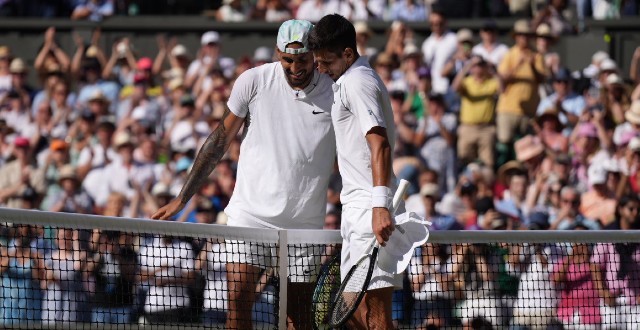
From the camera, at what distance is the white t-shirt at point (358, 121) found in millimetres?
6770

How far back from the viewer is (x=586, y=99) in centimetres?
1423

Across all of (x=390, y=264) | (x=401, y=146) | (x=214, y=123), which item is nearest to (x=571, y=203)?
(x=401, y=146)

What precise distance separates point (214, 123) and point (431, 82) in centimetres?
249

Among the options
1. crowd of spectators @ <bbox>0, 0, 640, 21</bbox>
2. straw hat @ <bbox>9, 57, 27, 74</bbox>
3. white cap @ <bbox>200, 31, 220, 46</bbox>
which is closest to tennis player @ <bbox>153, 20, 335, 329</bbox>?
crowd of spectators @ <bbox>0, 0, 640, 21</bbox>

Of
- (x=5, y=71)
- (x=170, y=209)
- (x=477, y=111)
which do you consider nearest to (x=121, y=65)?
(x=5, y=71)

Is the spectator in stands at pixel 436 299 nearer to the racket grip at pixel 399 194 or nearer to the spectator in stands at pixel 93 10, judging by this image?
the racket grip at pixel 399 194

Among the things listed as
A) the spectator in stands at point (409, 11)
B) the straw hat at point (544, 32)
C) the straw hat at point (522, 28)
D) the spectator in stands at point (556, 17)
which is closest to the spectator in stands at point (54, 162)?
the spectator in stands at point (409, 11)

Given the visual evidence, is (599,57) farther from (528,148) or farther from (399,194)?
(399,194)

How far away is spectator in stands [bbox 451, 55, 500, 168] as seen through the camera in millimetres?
14320

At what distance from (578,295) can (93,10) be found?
10738mm

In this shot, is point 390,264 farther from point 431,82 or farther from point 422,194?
point 431,82

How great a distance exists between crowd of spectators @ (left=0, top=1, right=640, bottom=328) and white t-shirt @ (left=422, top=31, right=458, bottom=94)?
0.06ft

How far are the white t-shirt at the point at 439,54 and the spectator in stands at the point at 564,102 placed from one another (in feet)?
4.00

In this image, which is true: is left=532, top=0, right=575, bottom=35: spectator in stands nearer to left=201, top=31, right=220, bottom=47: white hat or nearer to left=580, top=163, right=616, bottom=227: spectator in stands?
left=580, top=163, right=616, bottom=227: spectator in stands
